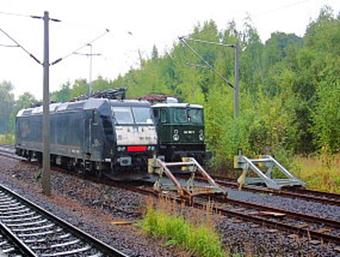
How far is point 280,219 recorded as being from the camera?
12.2 m

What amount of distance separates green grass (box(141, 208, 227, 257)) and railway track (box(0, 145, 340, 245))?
1.80 metres

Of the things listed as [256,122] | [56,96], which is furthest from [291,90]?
[56,96]

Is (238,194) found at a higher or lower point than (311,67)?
lower

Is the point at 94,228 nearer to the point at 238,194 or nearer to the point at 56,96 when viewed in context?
the point at 238,194

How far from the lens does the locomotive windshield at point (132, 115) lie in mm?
19297

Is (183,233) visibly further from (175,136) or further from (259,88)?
(259,88)

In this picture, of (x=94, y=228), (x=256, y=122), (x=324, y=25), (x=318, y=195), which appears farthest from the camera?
(x=324, y=25)

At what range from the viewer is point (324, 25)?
167 ft

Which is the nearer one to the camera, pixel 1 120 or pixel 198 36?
pixel 198 36

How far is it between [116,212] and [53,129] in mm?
11838

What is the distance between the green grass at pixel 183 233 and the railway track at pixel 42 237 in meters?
1.37

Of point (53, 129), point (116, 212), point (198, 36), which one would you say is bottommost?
point (116, 212)

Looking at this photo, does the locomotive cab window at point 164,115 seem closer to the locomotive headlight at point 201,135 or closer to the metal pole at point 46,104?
the locomotive headlight at point 201,135

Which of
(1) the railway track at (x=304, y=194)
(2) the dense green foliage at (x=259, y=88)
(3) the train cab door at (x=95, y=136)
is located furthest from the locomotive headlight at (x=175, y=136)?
(1) the railway track at (x=304, y=194)
